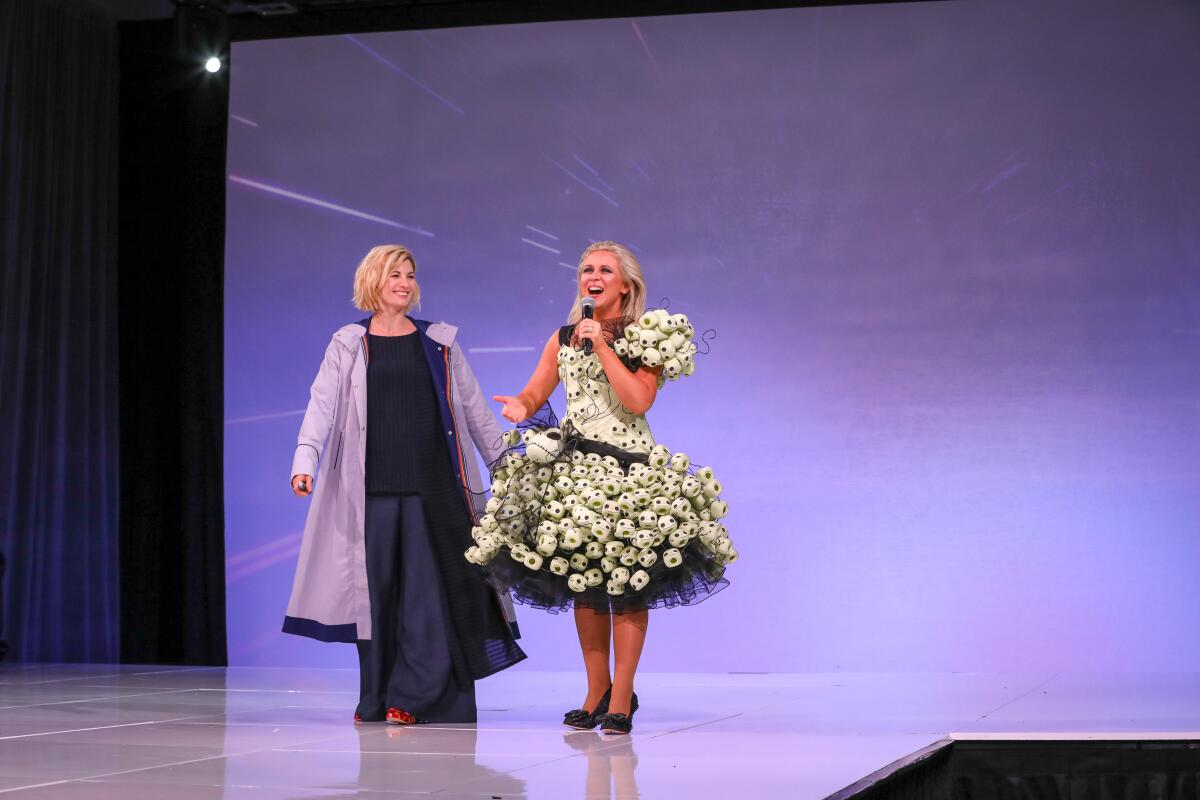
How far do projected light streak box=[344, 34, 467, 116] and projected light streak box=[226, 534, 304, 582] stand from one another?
2.25 meters

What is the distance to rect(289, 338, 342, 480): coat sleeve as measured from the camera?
3.75 metres

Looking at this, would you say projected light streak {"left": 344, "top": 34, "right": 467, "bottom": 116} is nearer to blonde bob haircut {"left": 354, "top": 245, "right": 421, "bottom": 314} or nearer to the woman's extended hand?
blonde bob haircut {"left": 354, "top": 245, "right": 421, "bottom": 314}

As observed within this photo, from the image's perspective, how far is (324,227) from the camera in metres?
7.07

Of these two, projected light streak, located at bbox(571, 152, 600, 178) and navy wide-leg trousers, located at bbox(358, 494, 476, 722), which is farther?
projected light streak, located at bbox(571, 152, 600, 178)

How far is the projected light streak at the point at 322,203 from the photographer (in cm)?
693


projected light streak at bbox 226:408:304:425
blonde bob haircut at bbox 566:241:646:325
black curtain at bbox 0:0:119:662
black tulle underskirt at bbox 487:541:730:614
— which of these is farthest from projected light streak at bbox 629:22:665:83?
black tulle underskirt at bbox 487:541:730:614

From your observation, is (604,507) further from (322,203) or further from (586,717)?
(322,203)

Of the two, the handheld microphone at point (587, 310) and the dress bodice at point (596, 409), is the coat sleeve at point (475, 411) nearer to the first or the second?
the dress bodice at point (596, 409)

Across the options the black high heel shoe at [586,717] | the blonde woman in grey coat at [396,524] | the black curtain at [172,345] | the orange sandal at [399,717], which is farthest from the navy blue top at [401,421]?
the black curtain at [172,345]

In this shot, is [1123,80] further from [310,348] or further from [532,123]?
[310,348]

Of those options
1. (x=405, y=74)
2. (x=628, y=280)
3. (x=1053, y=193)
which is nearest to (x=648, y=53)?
(x=405, y=74)

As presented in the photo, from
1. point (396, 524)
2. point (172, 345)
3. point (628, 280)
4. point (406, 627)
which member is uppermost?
point (172, 345)

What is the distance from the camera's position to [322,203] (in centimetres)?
707

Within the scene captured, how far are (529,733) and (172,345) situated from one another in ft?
14.7
